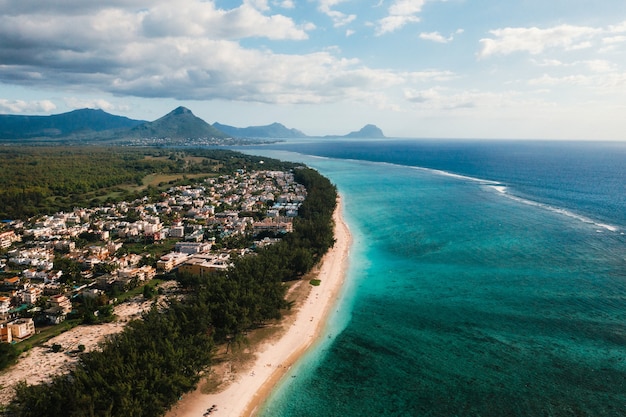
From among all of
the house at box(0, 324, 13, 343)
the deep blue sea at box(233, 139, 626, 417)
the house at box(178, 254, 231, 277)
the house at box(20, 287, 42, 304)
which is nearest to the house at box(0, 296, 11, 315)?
the house at box(20, 287, 42, 304)

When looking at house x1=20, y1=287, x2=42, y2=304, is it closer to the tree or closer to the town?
the town

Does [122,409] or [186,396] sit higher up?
[122,409]

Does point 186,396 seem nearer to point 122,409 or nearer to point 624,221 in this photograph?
point 122,409

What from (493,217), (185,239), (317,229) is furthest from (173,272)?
(493,217)

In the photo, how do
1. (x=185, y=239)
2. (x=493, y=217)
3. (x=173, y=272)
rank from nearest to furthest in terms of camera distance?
(x=173, y=272) → (x=185, y=239) → (x=493, y=217)

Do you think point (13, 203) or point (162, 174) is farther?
point (162, 174)
